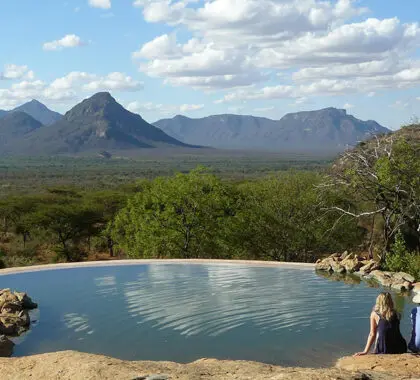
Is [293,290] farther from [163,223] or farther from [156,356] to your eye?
[163,223]

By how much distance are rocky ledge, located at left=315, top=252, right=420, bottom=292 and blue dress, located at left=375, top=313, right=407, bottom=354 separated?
640cm

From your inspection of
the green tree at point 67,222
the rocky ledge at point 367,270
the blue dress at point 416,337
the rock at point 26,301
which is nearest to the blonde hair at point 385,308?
the blue dress at point 416,337

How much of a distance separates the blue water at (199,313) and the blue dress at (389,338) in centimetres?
116

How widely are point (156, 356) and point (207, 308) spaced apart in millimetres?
3389

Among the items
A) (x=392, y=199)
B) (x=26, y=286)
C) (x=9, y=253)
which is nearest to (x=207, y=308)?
(x=26, y=286)

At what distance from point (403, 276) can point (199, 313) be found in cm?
660

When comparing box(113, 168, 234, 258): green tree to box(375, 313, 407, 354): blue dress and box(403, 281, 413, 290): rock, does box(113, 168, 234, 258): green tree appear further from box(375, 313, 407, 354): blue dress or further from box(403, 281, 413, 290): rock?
box(375, 313, 407, 354): blue dress

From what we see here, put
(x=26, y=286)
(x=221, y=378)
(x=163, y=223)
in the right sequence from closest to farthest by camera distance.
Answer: (x=221, y=378) → (x=26, y=286) → (x=163, y=223)

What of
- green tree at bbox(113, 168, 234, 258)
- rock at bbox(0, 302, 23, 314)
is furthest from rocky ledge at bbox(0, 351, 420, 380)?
green tree at bbox(113, 168, 234, 258)

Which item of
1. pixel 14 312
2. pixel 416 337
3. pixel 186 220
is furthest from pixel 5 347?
pixel 186 220

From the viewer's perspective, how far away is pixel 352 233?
24531mm

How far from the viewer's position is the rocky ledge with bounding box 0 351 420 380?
22.6 feet

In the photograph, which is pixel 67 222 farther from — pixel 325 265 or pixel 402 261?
pixel 402 261

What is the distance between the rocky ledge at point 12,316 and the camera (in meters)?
10.2
